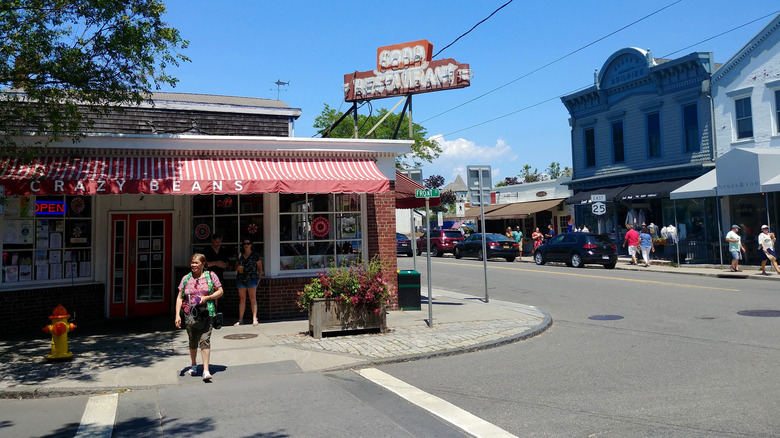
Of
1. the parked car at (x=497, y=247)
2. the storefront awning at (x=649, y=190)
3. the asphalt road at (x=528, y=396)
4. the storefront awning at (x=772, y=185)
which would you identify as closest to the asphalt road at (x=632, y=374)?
the asphalt road at (x=528, y=396)

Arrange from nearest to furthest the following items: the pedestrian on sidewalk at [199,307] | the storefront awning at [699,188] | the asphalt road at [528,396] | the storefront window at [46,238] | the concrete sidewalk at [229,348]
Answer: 1. the asphalt road at [528,396]
2. the pedestrian on sidewalk at [199,307]
3. the concrete sidewalk at [229,348]
4. the storefront window at [46,238]
5. the storefront awning at [699,188]

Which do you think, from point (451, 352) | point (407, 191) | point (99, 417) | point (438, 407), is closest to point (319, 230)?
point (407, 191)

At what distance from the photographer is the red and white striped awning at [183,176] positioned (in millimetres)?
9203

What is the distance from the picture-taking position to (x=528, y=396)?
6129 millimetres

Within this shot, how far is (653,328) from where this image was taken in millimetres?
9930

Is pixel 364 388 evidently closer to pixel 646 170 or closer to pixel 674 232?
pixel 674 232

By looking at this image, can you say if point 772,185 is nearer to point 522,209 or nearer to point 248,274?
point 522,209

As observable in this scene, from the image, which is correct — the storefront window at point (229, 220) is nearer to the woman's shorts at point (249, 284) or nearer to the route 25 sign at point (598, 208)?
the woman's shorts at point (249, 284)

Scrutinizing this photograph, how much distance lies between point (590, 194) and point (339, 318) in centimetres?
2344

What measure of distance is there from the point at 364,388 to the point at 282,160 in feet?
19.1

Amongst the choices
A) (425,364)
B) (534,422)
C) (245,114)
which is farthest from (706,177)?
(534,422)

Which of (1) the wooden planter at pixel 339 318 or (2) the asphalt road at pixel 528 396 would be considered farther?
(1) the wooden planter at pixel 339 318

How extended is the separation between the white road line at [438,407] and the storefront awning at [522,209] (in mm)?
28465

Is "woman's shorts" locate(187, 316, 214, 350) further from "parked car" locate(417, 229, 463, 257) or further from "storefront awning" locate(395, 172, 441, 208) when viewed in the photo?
"parked car" locate(417, 229, 463, 257)
